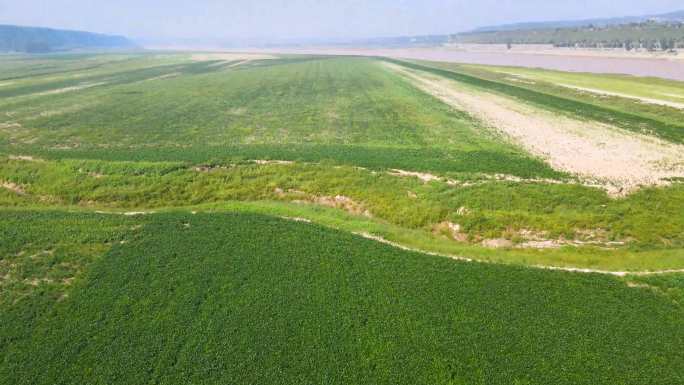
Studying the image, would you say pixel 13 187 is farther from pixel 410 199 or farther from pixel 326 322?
pixel 410 199

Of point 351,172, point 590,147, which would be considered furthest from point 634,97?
point 351,172

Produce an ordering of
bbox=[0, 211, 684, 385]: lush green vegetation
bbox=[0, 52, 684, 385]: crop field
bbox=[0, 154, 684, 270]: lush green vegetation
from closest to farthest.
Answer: bbox=[0, 211, 684, 385]: lush green vegetation < bbox=[0, 52, 684, 385]: crop field < bbox=[0, 154, 684, 270]: lush green vegetation

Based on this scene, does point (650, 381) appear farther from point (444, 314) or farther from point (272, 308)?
point (272, 308)

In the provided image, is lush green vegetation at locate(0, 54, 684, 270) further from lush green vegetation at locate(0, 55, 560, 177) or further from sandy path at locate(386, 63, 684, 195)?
sandy path at locate(386, 63, 684, 195)

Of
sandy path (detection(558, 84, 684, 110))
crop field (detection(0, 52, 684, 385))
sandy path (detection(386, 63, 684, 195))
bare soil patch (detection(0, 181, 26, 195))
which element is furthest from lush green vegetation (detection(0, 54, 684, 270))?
sandy path (detection(558, 84, 684, 110))

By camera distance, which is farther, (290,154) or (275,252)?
(290,154)

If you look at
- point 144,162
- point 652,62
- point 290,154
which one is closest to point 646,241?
point 290,154
